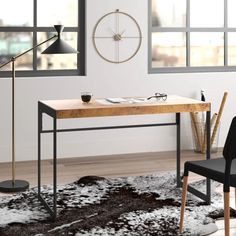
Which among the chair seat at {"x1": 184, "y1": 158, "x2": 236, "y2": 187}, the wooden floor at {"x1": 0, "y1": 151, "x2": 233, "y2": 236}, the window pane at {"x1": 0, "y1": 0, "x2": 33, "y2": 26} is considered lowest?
the wooden floor at {"x1": 0, "y1": 151, "x2": 233, "y2": 236}

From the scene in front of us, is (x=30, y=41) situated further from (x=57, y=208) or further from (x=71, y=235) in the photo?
(x=71, y=235)

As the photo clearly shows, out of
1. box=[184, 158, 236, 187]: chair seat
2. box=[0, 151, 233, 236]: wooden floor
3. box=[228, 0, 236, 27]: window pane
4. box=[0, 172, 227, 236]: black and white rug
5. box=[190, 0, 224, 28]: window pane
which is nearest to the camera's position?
box=[184, 158, 236, 187]: chair seat

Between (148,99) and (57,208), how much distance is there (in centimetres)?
114

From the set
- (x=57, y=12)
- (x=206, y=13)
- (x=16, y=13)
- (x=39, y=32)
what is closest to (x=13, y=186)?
(x=39, y=32)

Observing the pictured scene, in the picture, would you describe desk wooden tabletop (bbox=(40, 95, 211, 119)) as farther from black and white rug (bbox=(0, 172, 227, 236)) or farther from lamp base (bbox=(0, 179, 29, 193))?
lamp base (bbox=(0, 179, 29, 193))

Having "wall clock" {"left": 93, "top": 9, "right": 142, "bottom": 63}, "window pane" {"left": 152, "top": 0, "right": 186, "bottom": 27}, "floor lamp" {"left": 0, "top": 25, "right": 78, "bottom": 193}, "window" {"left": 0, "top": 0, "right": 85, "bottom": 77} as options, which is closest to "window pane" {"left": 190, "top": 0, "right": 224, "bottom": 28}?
"window pane" {"left": 152, "top": 0, "right": 186, "bottom": 27}

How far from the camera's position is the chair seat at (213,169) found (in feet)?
11.7

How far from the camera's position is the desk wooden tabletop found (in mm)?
4148

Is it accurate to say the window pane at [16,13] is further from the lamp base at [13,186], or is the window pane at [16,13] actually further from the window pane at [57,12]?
the lamp base at [13,186]

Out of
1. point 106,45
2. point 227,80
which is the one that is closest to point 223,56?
point 227,80

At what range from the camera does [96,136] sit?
6.47 meters

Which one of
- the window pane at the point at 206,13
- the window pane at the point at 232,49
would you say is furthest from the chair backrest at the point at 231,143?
the window pane at the point at 232,49

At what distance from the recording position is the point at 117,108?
4250 mm

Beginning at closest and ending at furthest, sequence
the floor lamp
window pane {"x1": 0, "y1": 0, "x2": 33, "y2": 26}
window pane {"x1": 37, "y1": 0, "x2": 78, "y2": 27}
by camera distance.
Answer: the floor lamp, window pane {"x1": 0, "y1": 0, "x2": 33, "y2": 26}, window pane {"x1": 37, "y1": 0, "x2": 78, "y2": 27}
